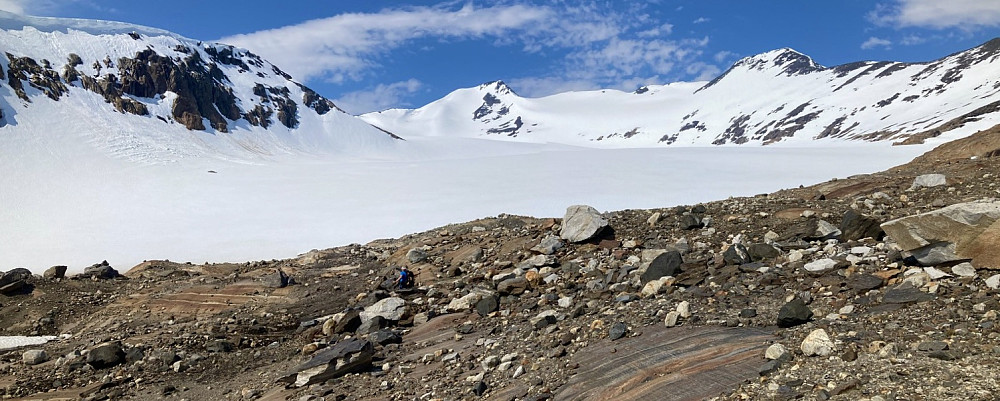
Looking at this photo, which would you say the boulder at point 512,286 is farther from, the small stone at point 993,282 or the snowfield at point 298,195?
the snowfield at point 298,195

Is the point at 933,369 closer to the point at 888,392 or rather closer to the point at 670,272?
the point at 888,392

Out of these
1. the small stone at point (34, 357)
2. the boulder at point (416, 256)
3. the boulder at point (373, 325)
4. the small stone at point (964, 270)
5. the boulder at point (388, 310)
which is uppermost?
the small stone at point (964, 270)

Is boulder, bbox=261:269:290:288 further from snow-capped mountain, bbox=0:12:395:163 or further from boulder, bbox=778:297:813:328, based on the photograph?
snow-capped mountain, bbox=0:12:395:163

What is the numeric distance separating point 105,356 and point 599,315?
898cm

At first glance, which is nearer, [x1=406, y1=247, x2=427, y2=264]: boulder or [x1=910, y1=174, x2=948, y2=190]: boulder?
[x1=910, y1=174, x2=948, y2=190]: boulder

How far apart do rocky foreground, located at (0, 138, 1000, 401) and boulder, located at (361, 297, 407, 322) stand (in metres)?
0.05

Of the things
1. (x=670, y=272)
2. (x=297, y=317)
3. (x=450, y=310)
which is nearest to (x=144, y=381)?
(x=297, y=317)

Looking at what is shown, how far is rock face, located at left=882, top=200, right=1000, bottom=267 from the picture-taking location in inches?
241

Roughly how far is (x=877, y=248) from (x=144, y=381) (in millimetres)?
11681

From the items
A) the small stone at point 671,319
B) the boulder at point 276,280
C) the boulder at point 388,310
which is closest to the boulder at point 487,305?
the boulder at point 388,310

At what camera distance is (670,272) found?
28.1 feet

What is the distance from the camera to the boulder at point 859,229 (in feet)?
27.6

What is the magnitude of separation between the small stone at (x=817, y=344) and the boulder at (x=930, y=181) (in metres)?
9.06

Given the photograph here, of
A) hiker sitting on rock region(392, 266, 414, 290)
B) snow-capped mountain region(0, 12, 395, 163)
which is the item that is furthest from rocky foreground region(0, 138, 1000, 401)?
snow-capped mountain region(0, 12, 395, 163)
